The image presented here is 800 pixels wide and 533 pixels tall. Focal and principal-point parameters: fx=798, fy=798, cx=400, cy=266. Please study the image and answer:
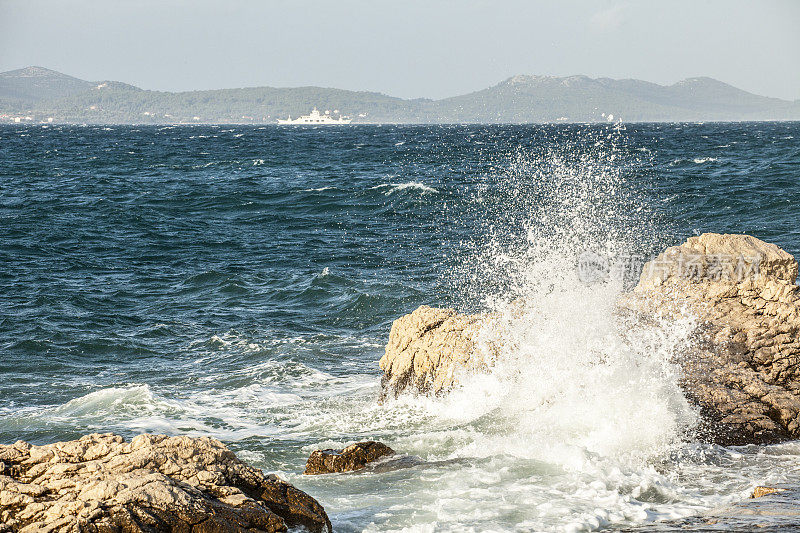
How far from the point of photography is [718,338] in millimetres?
7430

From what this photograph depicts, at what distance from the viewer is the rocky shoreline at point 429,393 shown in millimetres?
4160

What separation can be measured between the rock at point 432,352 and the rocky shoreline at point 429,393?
13 millimetres

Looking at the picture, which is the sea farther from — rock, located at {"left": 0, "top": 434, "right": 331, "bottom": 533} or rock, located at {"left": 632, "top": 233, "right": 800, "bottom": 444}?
rock, located at {"left": 0, "top": 434, "right": 331, "bottom": 533}

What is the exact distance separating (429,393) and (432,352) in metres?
0.45

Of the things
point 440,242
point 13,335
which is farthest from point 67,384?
point 440,242

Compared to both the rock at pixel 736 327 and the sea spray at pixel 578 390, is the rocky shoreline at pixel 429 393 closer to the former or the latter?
the rock at pixel 736 327

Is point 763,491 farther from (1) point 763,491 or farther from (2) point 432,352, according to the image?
(2) point 432,352

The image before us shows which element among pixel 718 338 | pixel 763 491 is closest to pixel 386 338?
pixel 718 338

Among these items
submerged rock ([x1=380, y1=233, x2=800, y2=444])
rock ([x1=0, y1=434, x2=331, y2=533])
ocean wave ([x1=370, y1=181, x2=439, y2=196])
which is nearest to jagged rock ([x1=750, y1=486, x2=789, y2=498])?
submerged rock ([x1=380, y1=233, x2=800, y2=444])

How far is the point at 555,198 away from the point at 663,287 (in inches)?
634

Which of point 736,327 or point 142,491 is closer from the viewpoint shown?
point 142,491

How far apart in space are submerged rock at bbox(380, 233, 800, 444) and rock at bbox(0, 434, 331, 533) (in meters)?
3.61

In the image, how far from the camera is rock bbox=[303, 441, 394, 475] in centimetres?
622

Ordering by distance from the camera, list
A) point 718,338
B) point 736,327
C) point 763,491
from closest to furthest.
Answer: point 763,491, point 718,338, point 736,327
